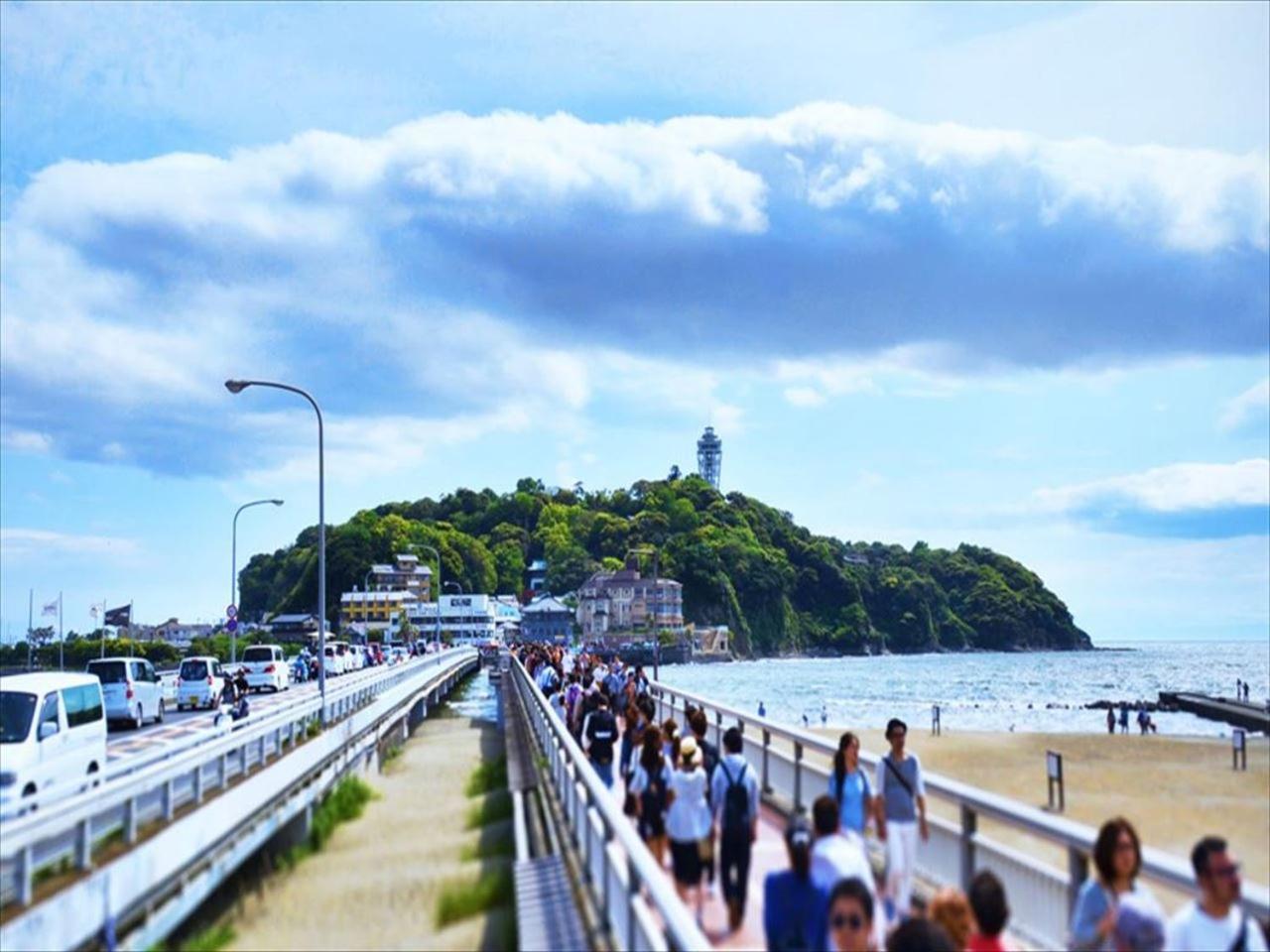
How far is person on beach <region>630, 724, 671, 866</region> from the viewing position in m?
11.5

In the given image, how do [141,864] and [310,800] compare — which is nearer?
[141,864]

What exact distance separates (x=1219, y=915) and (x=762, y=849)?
7.73 m

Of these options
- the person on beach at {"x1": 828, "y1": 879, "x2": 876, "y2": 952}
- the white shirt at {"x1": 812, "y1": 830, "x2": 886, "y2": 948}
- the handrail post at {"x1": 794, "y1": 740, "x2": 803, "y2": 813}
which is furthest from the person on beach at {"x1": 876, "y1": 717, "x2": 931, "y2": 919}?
the handrail post at {"x1": 794, "y1": 740, "x2": 803, "y2": 813}

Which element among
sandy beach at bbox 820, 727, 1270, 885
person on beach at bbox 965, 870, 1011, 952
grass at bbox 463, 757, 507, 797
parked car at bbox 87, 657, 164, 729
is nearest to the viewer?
person on beach at bbox 965, 870, 1011, 952

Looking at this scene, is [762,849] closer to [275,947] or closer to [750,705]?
[275,947]

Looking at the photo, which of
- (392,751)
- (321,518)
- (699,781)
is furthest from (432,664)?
(699,781)

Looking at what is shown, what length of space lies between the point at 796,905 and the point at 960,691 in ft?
405

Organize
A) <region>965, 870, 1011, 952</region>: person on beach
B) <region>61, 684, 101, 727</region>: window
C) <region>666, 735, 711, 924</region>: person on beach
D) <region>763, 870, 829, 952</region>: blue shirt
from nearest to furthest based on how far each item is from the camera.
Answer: <region>965, 870, 1011, 952</region>: person on beach
<region>763, 870, 829, 952</region>: blue shirt
<region>666, 735, 711, 924</region>: person on beach
<region>61, 684, 101, 727</region>: window

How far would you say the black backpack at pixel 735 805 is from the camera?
9969mm

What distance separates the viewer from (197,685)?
4159 centimetres

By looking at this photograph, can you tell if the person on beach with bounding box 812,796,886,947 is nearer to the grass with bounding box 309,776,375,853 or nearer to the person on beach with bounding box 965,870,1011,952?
the person on beach with bounding box 965,870,1011,952

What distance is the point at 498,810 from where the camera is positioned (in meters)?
24.0

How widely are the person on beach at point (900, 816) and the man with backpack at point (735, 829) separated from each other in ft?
3.21

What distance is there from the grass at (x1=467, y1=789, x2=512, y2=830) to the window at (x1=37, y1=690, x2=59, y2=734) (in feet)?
24.1
